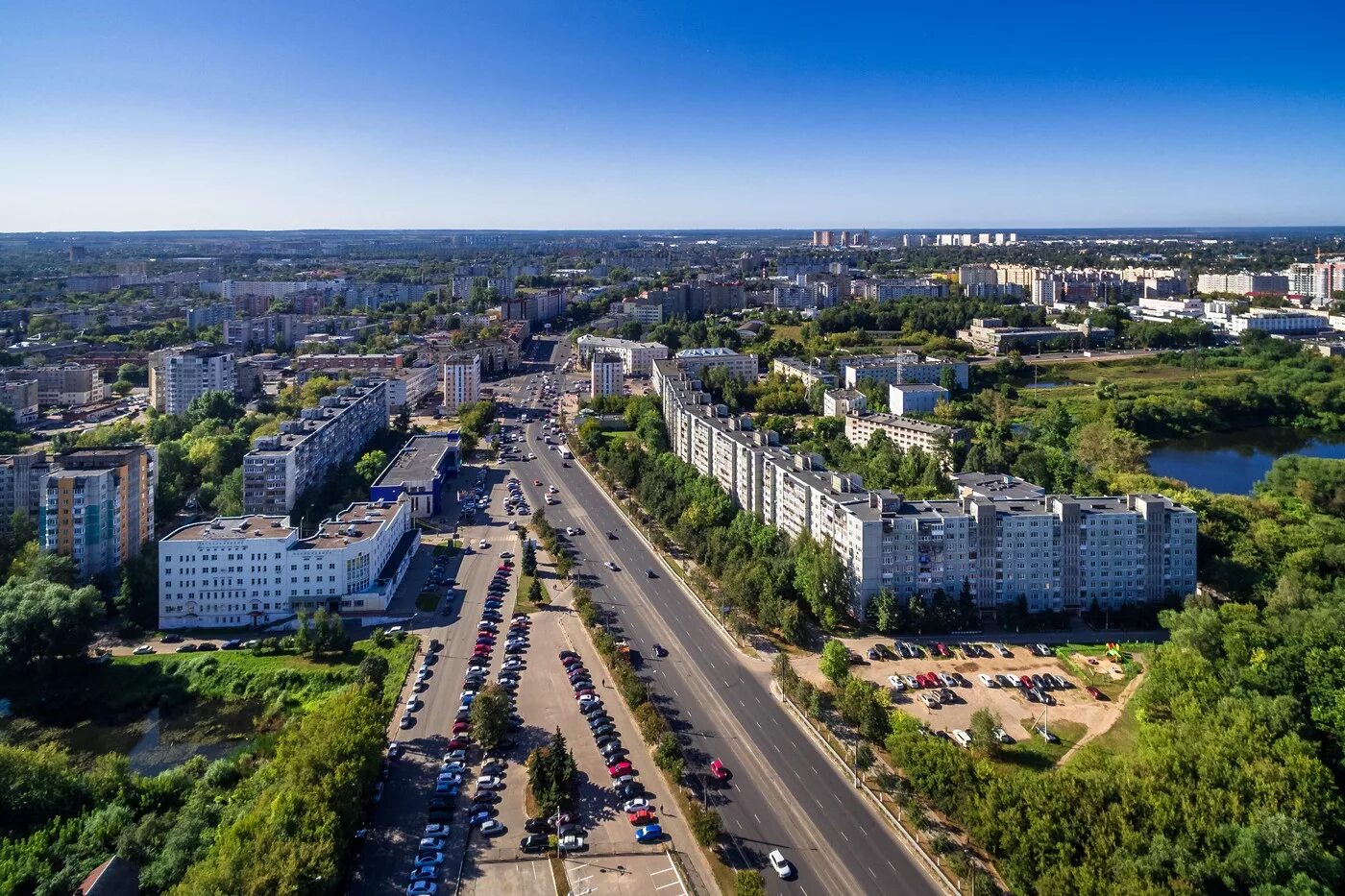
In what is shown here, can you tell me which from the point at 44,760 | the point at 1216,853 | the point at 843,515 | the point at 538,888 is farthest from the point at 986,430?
the point at 44,760

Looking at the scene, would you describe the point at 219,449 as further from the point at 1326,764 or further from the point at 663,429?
the point at 1326,764

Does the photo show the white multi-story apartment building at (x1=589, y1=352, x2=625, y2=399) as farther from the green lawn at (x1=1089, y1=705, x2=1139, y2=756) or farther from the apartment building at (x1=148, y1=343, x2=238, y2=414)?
the green lawn at (x1=1089, y1=705, x2=1139, y2=756)

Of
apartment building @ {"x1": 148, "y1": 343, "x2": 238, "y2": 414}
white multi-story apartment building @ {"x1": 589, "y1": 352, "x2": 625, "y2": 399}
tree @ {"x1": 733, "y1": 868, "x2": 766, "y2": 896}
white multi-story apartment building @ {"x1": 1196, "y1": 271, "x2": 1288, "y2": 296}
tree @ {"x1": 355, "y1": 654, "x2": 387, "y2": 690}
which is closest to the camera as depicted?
tree @ {"x1": 733, "y1": 868, "x2": 766, "y2": 896}

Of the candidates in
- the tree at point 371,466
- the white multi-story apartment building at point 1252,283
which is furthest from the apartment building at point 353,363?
the white multi-story apartment building at point 1252,283

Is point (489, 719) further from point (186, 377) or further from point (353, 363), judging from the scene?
point (353, 363)

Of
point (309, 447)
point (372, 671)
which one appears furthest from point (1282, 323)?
point (372, 671)

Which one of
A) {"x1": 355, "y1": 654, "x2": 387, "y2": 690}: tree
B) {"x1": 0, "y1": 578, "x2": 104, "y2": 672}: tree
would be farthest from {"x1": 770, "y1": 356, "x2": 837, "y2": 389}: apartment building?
{"x1": 0, "y1": 578, "x2": 104, "y2": 672}: tree
